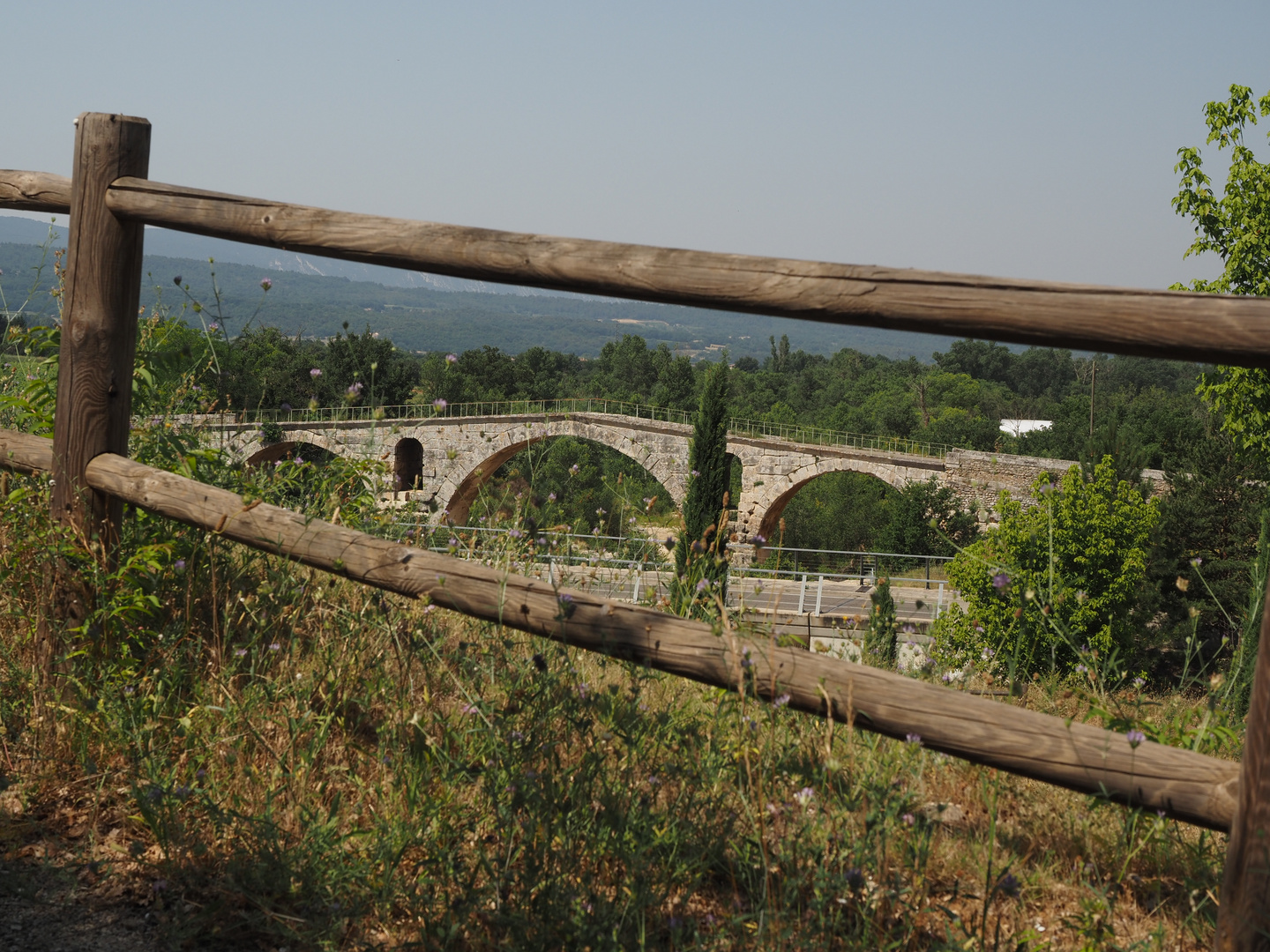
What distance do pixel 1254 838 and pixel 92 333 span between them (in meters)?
2.20

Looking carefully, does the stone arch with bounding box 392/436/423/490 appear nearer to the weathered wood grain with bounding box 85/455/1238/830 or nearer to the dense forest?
the dense forest

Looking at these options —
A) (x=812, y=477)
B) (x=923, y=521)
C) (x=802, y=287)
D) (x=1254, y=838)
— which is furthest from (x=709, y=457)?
(x=812, y=477)

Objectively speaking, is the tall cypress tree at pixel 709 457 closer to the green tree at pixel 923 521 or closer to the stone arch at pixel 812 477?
the green tree at pixel 923 521

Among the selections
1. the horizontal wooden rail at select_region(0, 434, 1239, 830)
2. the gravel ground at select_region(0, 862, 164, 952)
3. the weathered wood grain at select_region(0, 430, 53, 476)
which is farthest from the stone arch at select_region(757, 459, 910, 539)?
the gravel ground at select_region(0, 862, 164, 952)

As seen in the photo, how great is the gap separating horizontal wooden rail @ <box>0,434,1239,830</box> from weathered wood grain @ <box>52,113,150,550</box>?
282 millimetres

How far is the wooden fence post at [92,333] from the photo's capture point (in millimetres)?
2004

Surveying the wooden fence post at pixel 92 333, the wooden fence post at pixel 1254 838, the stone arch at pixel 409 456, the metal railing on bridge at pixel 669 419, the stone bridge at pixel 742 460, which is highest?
the wooden fence post at pixel 92 333

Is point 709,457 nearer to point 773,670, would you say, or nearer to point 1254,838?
point 773,670

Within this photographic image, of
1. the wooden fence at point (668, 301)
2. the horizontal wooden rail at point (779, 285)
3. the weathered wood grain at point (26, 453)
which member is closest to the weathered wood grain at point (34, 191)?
the wooden fence at point (668, 301)

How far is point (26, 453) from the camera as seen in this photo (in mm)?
2191

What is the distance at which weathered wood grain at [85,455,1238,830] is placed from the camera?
1.25m

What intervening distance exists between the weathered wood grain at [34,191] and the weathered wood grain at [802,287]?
1.80 feet

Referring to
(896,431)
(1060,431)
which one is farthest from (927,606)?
(896,431)

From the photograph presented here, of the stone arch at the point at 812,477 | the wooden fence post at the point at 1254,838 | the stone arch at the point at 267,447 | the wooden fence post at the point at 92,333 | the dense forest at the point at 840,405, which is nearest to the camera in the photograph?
the wooden fence post at the point at 1254,838
